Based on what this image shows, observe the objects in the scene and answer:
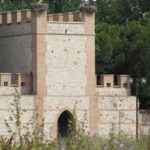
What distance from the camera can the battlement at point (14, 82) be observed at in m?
44.2

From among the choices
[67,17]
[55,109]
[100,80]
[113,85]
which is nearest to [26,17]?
[67,17]

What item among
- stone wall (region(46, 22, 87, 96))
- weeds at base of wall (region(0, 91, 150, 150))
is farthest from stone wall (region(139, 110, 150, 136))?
weeds at base of wall (region(0, 91, 150, 150))

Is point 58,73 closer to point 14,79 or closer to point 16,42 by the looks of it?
point 14,79

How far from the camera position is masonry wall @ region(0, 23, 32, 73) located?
4631cm

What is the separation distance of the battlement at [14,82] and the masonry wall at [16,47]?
0.82 m

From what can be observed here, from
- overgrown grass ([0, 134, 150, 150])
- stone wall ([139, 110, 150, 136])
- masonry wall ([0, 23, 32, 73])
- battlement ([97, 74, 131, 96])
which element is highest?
masonry wall ([0, 23, 32, 73])

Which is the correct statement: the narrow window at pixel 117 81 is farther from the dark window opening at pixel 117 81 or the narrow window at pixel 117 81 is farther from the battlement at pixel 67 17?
the battlement at pixel 67 17

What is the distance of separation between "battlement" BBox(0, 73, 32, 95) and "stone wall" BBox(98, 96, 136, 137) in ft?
12.5

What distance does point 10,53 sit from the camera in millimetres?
48031

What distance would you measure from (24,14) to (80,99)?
4963 mm

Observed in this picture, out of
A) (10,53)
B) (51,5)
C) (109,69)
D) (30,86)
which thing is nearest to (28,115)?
(30,86)

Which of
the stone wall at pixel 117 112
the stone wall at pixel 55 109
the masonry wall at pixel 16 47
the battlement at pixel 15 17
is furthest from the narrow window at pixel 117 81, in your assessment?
the battlement at pixel 15 17

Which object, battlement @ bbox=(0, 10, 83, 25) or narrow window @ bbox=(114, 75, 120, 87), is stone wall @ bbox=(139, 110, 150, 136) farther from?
battlement @ bbox=(0, 10, 83, 25)

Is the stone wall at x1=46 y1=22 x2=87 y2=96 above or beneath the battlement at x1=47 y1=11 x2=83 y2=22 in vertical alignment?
beneath
